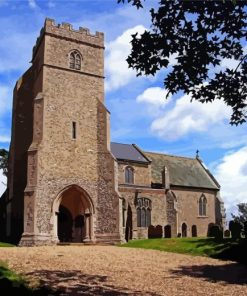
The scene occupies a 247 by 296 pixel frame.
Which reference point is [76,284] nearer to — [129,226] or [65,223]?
[65,223]

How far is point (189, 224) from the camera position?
46.2 metres

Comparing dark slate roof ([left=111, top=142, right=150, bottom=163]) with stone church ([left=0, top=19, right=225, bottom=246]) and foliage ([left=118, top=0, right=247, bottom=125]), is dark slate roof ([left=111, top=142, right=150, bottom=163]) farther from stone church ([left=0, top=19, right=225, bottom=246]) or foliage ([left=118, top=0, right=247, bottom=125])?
foliage ([left=118, top=0, right=247, bottom=125])

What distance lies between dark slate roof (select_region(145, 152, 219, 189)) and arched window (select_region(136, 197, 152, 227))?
16.7 ft

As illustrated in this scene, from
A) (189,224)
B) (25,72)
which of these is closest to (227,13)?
(25,72)

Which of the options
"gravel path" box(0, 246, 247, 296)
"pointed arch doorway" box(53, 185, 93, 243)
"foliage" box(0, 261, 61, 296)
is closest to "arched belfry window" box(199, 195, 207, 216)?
"pointed arch doorway" box(53, 185, 93, 243)

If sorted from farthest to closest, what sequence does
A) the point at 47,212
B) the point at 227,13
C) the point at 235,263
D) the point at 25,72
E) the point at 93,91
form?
the point at 25,72, the point at 93,91, the point at 47,212, the point at 235,263, the point at 227,13

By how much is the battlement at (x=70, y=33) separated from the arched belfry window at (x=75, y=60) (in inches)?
45.3

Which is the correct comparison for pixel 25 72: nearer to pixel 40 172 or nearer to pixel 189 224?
pixel 40 172

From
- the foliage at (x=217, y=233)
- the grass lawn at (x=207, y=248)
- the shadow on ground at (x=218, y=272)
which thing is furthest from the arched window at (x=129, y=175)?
the shadow on ground at (x=218, y=272)

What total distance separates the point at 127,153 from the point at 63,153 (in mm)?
16095

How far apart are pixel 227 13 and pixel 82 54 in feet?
82.4

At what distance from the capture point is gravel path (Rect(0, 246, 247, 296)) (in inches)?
454

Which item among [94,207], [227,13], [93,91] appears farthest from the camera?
[93,91]

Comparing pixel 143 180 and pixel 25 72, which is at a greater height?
pixel 25 72
